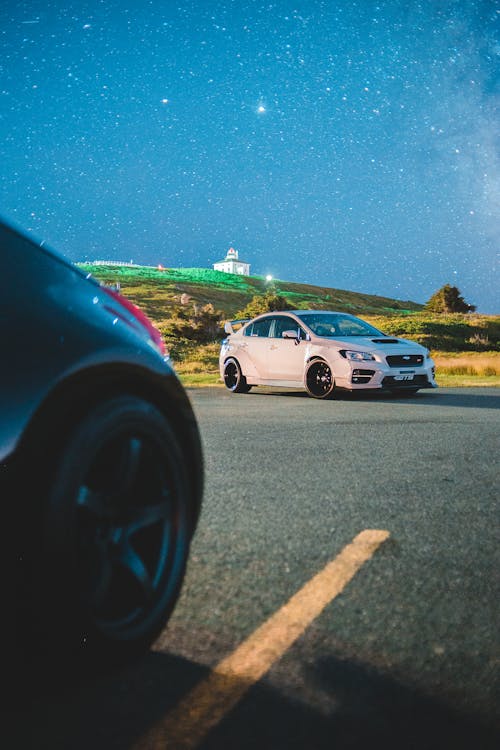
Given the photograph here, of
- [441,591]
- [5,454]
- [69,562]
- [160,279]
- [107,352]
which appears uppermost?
[160,279]

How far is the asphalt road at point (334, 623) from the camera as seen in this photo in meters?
1.99

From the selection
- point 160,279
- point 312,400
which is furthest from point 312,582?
point 160,279

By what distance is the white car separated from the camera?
1305 cm

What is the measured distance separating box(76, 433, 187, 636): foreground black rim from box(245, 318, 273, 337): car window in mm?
12267

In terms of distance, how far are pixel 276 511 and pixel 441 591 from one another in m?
1.53

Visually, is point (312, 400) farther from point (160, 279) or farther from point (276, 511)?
point (160, 279)

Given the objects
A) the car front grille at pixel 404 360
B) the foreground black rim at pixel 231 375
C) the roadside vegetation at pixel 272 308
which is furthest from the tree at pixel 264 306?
the car front grille at pixel 404 360

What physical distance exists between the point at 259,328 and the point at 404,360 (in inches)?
121

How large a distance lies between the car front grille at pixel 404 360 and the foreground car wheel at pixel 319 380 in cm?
107

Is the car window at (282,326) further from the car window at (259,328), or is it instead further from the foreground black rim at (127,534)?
the foreground black rim at (127,534)

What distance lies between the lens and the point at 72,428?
225cm

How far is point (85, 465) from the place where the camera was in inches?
87.6

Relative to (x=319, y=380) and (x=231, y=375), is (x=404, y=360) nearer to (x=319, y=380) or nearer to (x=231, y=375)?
(x=319, y=380)

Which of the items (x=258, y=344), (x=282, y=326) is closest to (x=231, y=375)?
(x=258, y=344)
